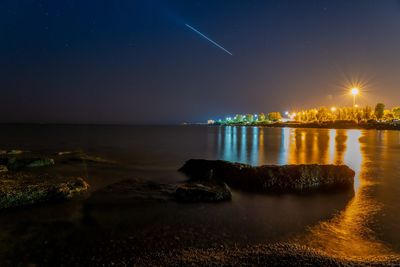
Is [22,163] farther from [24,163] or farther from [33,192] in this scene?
[33,192]

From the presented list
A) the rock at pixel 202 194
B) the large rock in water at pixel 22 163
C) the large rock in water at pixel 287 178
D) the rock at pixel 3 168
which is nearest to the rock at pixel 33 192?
the rock at pixel 202 194

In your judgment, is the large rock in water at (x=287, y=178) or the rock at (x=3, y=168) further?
the rock at (x=3, y=168)

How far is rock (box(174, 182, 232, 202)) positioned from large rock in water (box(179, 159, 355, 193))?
82.3 inches

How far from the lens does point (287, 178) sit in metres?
15.1

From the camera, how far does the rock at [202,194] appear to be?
1254 centimetres

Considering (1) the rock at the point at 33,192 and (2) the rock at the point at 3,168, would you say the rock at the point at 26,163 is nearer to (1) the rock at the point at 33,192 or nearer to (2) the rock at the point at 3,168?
(2) the rock at the point at 3,168

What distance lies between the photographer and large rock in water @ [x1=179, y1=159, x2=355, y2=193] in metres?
14.9

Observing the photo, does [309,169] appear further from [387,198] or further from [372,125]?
[372,125]

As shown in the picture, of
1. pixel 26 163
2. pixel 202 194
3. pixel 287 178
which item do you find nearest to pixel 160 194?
pixel 202 194

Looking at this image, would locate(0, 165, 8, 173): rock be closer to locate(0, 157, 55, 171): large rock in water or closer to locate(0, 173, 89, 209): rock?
locate(0, 157, 55, 171): large rock in water

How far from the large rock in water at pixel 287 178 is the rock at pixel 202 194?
209cm

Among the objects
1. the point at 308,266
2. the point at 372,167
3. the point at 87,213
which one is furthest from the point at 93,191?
the point at 372,167

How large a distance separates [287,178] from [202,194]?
503 centimetres

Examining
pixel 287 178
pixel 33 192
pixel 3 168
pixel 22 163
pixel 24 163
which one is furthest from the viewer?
pixel 24 163
